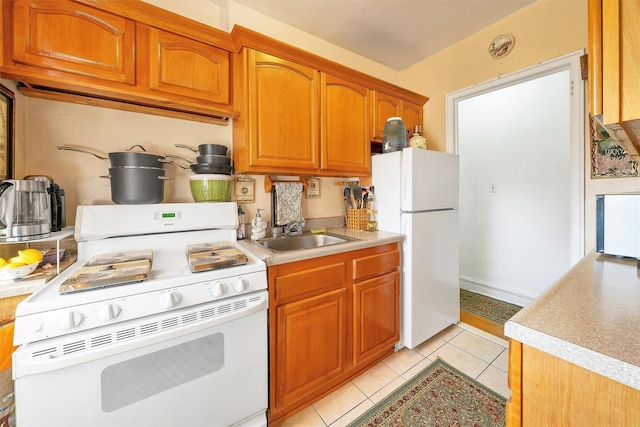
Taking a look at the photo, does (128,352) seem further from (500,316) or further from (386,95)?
(500,316)

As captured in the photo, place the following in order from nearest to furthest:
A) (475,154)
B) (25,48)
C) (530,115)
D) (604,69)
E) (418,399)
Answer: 1. (604,69)
2. (25,48)
3. (418,399)
4. (530,115)
5. (475,154)

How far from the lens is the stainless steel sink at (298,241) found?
1795 mm

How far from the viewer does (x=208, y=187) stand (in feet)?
4.95

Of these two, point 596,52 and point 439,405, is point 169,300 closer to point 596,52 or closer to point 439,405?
point 596,52

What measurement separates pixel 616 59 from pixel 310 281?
1281mm

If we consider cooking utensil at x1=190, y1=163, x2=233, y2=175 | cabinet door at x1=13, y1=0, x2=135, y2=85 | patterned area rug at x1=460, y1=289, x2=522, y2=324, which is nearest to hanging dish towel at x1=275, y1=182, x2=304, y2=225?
cooking utensil at x1=190, y1=163, x2=233, y2=175

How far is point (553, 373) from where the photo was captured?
1.85ft

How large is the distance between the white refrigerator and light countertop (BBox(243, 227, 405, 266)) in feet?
0.48

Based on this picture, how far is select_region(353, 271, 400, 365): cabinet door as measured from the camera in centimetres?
160

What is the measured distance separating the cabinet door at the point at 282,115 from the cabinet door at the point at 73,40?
2.04ft

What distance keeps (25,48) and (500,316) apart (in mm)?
3710

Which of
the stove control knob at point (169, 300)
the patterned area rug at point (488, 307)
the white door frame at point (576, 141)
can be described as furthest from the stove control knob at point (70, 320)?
the patterned area rug at point (488, 307)

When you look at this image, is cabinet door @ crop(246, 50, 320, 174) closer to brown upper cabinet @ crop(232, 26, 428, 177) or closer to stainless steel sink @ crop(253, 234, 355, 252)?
brown upper cabinet @ crop(232, 26, 428, 177)

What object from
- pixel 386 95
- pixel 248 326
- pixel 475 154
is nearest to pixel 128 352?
pixel 248 326
